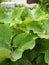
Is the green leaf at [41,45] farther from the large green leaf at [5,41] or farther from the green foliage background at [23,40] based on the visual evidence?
the large green leaf at [5,41]

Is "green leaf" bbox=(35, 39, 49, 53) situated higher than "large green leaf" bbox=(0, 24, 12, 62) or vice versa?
"large green leaf" bbox=(0, 24, 12, 62)

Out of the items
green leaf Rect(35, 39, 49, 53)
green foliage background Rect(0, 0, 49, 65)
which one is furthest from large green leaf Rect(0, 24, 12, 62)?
green leaf Rect(35, 39, 49, 53)

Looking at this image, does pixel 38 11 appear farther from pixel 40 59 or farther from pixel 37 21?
pixel 40 59

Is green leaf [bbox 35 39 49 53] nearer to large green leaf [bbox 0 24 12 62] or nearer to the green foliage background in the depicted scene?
the green foliage background

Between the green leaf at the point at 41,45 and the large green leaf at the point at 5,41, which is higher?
the large green leaf at the point at 5,41

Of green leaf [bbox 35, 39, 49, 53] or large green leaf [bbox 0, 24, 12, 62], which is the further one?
green leaf [bbox 35, 39, 49, 53]

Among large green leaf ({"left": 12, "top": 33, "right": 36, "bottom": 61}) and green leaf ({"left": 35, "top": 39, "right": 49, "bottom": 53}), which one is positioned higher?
large green leaf ({"left": 12, "top": 33, "right": 36, "bottom": 61})


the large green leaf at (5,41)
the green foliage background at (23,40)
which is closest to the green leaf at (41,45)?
the green foliage background at (23,40)

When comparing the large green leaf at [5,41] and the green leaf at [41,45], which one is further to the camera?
the green leaf at [41,45]
